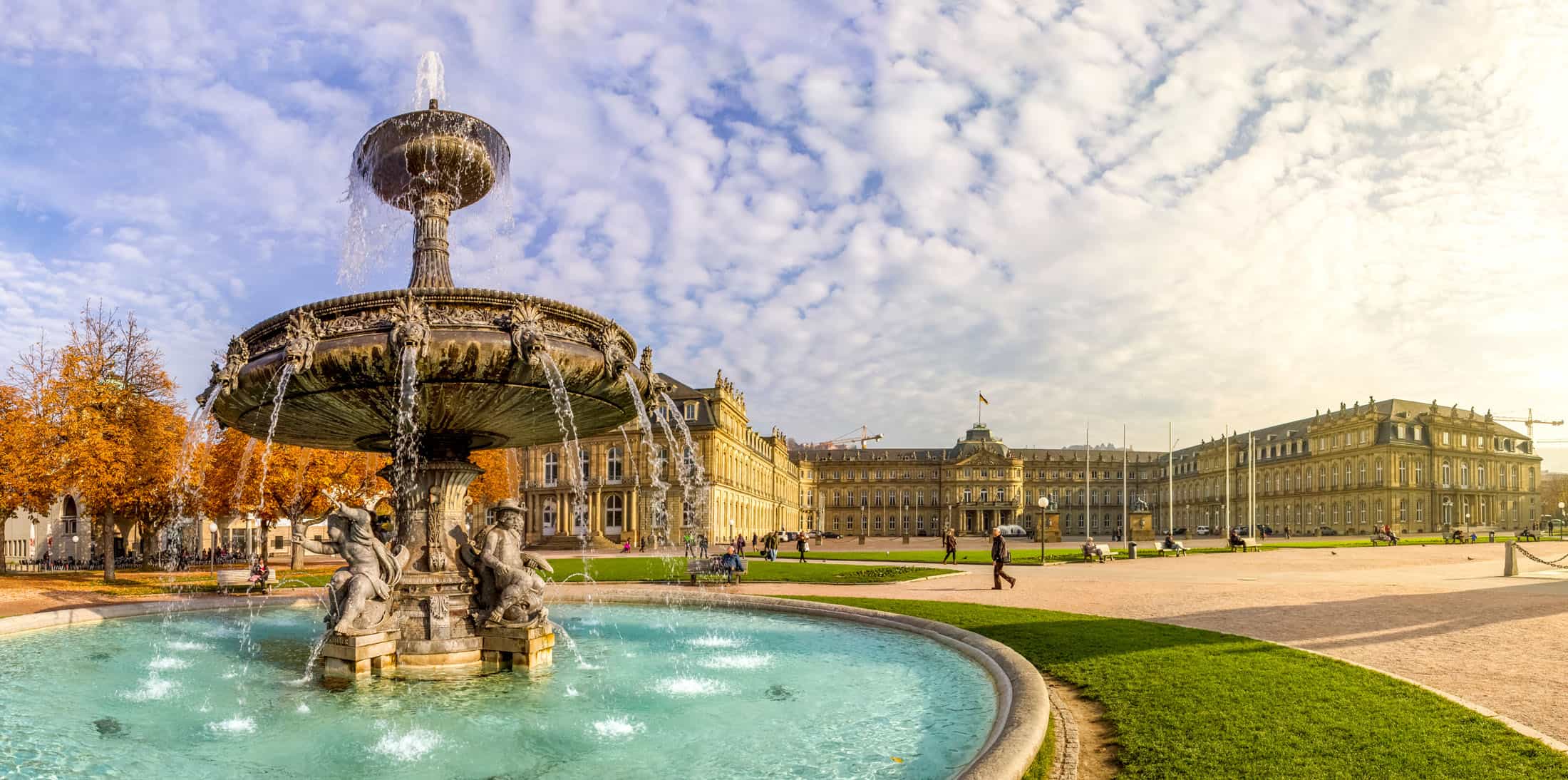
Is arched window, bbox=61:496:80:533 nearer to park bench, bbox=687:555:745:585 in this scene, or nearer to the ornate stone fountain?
park bench, bbox=687:555:745:585

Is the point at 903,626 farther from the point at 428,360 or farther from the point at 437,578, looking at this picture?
the point at 428,360

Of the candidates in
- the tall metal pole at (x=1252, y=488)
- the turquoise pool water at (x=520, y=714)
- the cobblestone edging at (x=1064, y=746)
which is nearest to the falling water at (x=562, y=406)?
the turquoise pool water at (x=520, y=714)

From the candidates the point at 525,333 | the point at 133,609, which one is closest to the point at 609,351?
the point at 525,333

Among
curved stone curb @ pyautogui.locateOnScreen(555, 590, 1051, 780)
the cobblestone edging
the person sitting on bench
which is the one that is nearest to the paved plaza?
the person sitting on bench

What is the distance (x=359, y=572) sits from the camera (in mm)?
9430

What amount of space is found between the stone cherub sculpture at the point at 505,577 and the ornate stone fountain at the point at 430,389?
0.10ft

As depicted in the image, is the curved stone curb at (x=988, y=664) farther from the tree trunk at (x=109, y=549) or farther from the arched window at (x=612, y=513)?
the arched window at (x=612, y=513)

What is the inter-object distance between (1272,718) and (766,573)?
19.9m

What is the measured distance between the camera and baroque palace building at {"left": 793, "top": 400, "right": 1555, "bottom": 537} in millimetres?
98188

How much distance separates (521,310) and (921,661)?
5.90 meters

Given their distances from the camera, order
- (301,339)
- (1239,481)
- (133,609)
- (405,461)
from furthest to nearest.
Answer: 1. (1239,481)
2. (133,609)
3. (405,461)
4. (301,339)

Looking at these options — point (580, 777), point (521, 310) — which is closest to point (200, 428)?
point (521, 310)

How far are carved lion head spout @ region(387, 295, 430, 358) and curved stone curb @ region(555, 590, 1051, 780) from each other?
6.21 meters

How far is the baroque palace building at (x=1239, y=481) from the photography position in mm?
98188
